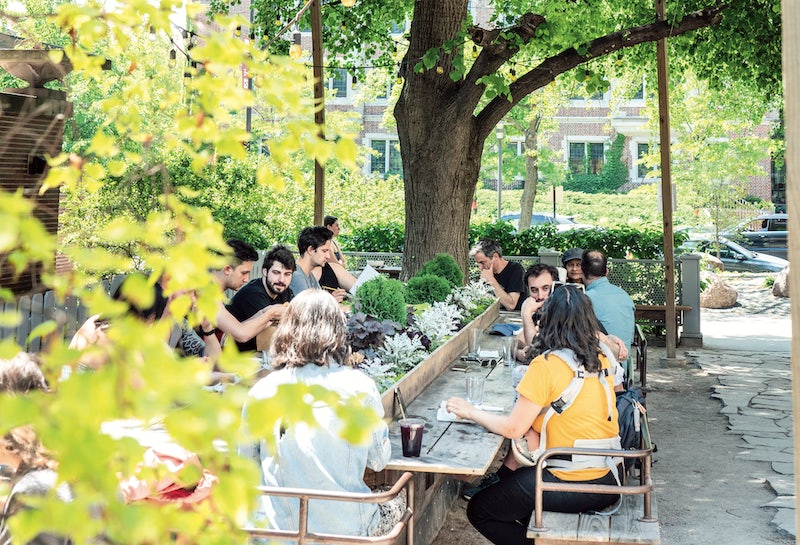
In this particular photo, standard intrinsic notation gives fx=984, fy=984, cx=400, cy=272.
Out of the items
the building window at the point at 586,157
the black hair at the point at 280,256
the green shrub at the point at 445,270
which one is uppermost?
the building window at the point at 586,157

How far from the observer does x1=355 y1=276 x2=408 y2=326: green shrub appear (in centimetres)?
687

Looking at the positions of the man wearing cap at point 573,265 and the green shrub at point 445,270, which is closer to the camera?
the man wearing cap at point 573,265

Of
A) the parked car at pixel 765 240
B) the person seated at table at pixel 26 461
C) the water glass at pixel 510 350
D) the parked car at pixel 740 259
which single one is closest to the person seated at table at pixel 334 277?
the water glass at pixel 510 350

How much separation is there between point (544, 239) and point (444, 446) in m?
12.1

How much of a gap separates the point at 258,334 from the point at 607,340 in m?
2.51

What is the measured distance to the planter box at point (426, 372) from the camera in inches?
214

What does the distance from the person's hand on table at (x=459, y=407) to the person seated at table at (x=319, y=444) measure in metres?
0.88

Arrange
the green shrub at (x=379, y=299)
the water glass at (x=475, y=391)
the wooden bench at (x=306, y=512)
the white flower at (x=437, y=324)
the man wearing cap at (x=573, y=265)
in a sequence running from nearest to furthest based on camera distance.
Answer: the wooden bench at (x=306, y=512) → the water glass at (x=475, y=391) → the green shrub at (x=379, y=299) → the white flower at (x=437, y=324) → the man wearing cap at (x=573, y=265)

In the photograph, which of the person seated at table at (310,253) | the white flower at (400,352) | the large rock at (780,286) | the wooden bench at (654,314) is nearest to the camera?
the white flower at (400,352)

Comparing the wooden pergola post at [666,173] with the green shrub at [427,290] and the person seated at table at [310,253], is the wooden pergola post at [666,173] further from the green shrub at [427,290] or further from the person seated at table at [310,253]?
the person seated at table at [310,253]

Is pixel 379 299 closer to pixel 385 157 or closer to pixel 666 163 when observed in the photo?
pixel 666 163

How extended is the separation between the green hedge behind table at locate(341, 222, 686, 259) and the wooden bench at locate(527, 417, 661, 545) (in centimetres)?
1154

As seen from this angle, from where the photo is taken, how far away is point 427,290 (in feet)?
30.1

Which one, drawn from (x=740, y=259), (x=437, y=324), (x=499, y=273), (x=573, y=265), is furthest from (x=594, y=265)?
(x=740, y=259)
